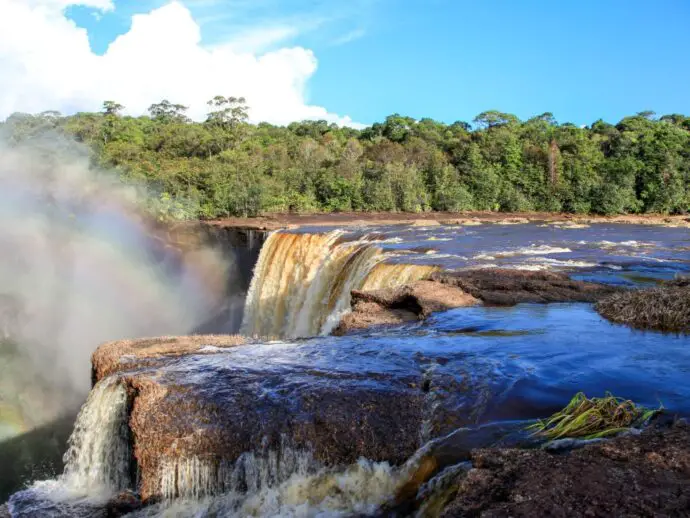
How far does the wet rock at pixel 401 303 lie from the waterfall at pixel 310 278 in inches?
76.9

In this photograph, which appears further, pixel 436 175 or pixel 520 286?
pixel 436 175

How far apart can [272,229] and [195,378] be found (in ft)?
54.7

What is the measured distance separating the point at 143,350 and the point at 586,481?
4.65 metres

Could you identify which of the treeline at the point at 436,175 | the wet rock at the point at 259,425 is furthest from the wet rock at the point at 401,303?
the treeline at the point at 436,175

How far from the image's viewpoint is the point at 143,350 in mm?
6094

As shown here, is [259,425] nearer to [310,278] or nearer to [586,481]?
[586,481]

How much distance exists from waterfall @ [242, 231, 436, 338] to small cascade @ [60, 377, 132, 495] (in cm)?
580

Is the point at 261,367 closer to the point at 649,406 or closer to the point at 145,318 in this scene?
the point at 649,406

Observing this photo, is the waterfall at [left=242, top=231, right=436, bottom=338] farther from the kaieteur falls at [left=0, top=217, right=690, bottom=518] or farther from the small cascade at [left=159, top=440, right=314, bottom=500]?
the small cascade at [left=159, top=440, right=314, bottom=500]

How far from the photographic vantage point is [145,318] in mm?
15711

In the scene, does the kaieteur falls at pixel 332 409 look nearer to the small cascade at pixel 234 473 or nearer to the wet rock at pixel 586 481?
the small cascade at pixel 234 473

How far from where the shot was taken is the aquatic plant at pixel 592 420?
3.87 m

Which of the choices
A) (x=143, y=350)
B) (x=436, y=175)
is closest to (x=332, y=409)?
(x=143, y=350)

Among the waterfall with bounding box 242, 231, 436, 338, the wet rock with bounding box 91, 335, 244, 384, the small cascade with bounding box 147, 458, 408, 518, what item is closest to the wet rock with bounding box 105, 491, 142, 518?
the small cascade with bounding box 147, 458, 408, 518
